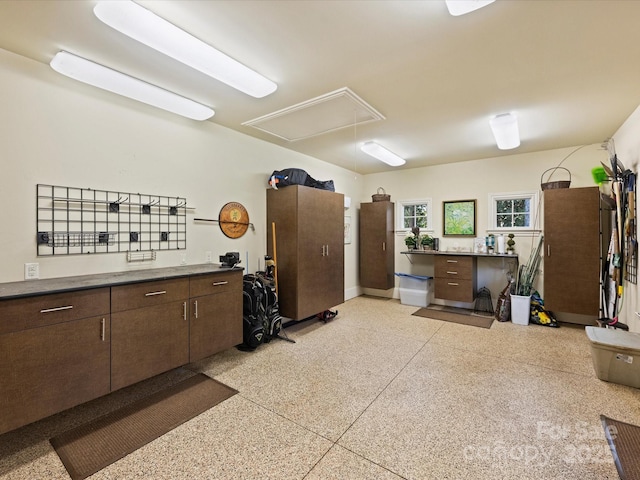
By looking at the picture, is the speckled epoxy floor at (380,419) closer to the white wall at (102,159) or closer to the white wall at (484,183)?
the white wall at (102,159)

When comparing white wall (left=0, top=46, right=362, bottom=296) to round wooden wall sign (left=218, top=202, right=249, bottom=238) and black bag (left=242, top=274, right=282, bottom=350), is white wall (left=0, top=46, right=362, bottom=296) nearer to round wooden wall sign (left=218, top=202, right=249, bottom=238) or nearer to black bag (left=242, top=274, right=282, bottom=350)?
round wooden wall sign (left=218, top=202, right=249, bottom=238)

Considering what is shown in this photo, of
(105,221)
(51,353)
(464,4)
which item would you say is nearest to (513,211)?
(464,4)

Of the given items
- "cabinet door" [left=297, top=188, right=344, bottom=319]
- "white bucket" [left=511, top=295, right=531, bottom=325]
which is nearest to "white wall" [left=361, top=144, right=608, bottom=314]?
"white bucket" [left=511, top=295, right=531, bottom=325]

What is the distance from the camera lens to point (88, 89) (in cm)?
251

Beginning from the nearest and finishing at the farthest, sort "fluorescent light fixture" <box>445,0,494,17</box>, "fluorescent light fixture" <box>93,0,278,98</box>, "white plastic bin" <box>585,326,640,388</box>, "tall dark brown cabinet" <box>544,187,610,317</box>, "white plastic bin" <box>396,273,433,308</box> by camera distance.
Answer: "fluorescent light fixture" <box>445,0,494,17</box> < "fluorescent light fixture" <box>93,0,278,98</box> < "white plastic bin" <box>585,326,640,388</box> < "tall dark brown cabinet" <box>544,187,610,317</box> < "white plastic bin" <box>396,273,433,308</box>

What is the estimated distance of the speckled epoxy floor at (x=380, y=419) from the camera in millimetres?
1672

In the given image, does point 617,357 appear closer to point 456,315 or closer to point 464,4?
point 456,315

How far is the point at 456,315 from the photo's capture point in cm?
481

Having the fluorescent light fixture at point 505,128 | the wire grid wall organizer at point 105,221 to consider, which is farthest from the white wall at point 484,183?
the wire grid wall organizer at point 105,221

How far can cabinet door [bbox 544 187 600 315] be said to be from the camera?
3.99 metres

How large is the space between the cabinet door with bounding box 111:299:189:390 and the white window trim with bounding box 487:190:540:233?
5069 mm

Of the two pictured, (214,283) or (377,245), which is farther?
(377,245)

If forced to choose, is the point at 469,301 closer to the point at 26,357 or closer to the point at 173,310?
the point at 173,310

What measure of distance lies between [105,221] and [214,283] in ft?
3.65
